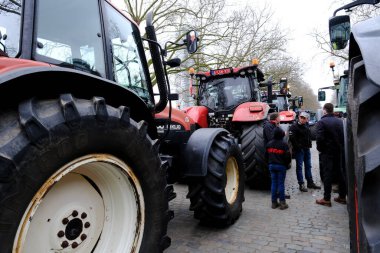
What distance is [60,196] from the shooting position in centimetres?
195

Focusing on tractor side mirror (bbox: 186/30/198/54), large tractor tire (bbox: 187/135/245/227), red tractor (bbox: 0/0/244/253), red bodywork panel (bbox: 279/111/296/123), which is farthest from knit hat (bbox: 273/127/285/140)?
red bodywork panel (bbox: 279/111/296/123)

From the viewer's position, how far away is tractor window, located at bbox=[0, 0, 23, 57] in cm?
206

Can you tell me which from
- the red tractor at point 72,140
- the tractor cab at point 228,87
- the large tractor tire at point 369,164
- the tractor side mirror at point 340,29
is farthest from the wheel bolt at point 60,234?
the tractor cab at point 228,87

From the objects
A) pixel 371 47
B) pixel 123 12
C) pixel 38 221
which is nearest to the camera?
pixel 371 47

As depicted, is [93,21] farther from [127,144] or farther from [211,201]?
[211,201]

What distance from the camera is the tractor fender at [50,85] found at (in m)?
1.64

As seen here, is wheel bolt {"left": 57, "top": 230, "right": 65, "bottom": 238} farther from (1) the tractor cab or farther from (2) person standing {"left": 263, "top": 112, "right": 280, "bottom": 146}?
(1) the tractor cab

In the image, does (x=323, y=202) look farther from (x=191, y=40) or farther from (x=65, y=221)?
(x=65, y=221)

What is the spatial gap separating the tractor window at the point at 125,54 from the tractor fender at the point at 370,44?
197 centimetres

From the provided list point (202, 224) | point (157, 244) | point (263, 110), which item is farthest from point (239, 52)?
point (157, 244)

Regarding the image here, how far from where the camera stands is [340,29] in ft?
10.0

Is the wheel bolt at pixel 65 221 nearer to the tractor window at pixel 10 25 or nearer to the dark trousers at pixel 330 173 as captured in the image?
the tractor window at pixel 10 25

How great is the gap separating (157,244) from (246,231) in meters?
2.02

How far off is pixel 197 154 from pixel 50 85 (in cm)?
225
